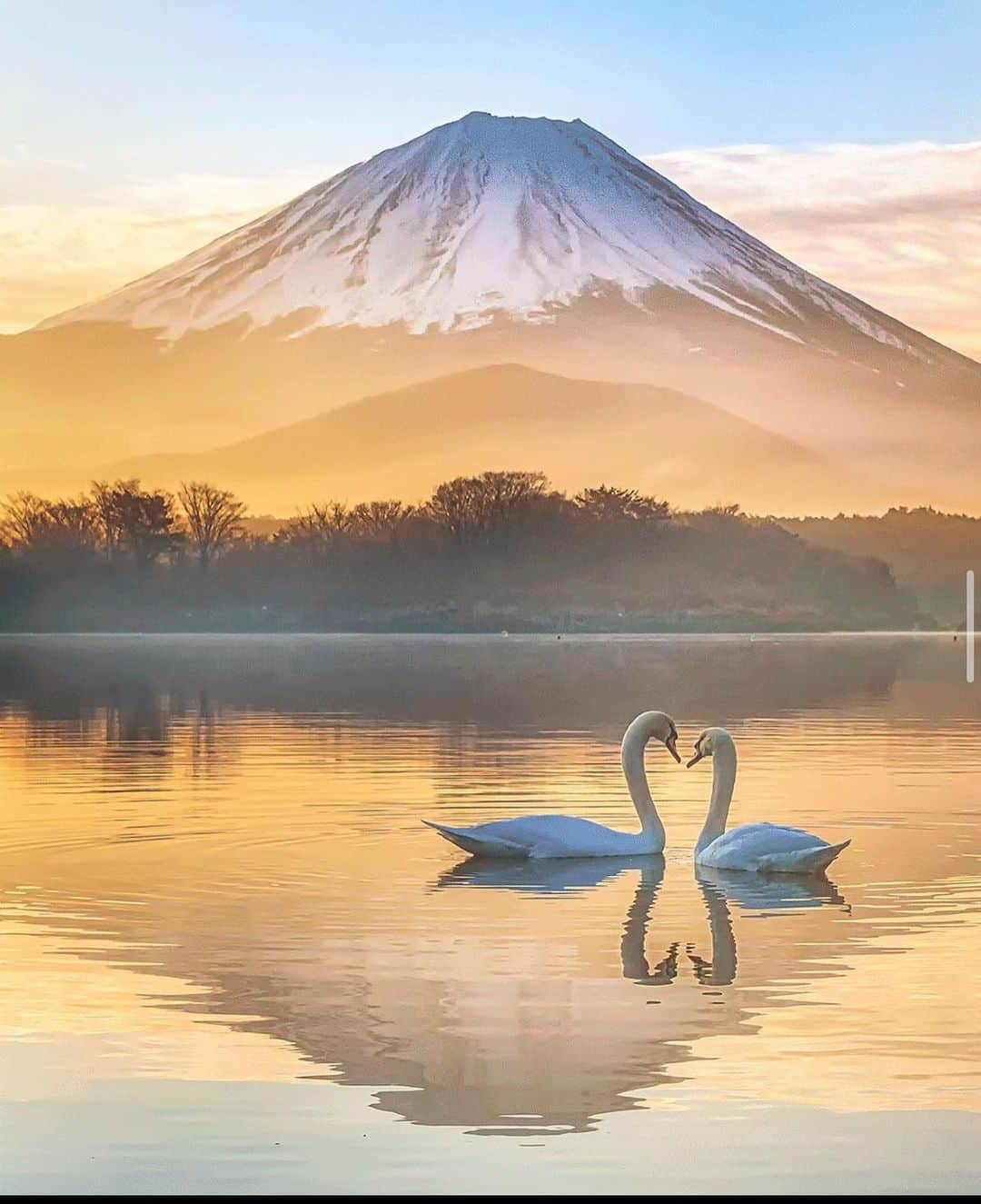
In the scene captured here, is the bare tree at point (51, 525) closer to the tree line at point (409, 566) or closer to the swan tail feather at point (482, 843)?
the tree line at point (409, 566)

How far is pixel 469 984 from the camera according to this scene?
1107cm

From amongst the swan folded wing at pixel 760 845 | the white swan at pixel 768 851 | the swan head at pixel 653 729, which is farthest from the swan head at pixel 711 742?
the swan folded wing at pixel 760 845

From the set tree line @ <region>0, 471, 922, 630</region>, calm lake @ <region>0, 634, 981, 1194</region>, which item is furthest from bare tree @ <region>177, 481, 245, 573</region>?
calm lake @ <region>0, 634, 981, 1194</region>

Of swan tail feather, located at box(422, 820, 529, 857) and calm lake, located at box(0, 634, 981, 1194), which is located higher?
swan tail feather, located at box(422, 820, 529, 857)

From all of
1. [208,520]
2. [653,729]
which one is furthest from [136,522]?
[653,729]

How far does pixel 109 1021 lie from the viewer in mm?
10125

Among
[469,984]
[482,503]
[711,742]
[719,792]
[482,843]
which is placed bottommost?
[469,984]

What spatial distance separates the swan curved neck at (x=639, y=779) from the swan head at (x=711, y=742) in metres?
0.39

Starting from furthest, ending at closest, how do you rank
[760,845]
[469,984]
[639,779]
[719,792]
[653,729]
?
[653,729]
[639,779]
[719,792]
[760,845]
[469,984]

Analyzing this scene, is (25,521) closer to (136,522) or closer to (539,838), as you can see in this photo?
(136,522)

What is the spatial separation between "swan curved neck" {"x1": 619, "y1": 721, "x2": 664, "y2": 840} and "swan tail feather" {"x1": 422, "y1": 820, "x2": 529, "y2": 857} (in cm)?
109

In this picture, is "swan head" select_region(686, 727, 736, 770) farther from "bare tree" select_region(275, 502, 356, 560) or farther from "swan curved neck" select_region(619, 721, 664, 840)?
"bare tree" select_region(275, 502, 356, 560)

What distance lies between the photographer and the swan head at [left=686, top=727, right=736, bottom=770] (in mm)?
17562

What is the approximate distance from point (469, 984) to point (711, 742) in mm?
6951
